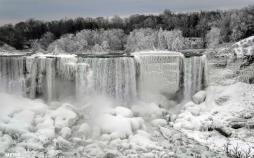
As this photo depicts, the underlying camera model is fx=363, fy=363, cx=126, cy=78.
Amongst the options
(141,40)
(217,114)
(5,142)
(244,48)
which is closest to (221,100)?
(217,114)

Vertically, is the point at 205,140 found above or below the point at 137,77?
below

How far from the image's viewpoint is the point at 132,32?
35.1 meters

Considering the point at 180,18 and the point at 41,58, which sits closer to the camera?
the point at 41,58

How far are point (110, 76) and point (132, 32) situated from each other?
18571 millimetres

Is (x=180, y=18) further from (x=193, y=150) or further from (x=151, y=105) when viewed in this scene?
(x=193, y=150)

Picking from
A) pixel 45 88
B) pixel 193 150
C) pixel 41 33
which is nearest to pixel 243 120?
pixel 193 150

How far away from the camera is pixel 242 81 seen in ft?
55.2

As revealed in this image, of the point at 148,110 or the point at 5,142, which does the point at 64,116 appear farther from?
the point at 148,110

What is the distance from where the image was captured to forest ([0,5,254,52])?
3133 cm

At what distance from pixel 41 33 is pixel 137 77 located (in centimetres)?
1967

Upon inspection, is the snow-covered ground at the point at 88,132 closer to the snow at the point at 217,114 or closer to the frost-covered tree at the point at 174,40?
the snow at the point at 217,114

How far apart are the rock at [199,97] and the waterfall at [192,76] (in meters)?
0.51

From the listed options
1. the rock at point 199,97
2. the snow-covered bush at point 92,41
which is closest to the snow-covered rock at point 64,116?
the rock at point 199,97

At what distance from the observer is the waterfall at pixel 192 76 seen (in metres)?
17.7
